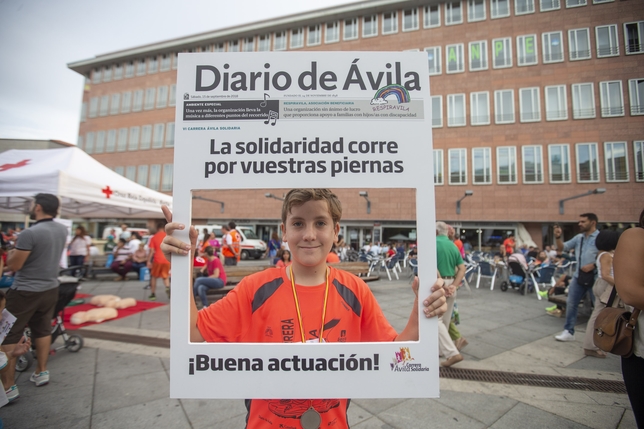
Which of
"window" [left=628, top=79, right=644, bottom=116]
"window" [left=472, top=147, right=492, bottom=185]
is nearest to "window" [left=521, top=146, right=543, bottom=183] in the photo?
"window" [left=472, top=147, right=492, bottom=185]

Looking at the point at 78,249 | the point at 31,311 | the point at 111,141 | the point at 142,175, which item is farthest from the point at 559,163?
the point at 111,141

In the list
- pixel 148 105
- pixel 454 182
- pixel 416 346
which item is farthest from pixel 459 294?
pixel 148 105

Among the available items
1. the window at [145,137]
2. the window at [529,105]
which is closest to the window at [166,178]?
the window at [145,137]

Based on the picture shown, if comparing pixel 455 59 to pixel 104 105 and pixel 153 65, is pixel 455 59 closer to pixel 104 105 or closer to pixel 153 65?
pixel 153 65

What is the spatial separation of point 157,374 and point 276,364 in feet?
10.9

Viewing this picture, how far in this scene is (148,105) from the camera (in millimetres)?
31281

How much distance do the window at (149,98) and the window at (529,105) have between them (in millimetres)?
31215

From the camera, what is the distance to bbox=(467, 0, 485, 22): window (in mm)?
22594

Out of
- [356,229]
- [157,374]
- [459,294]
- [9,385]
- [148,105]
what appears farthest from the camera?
[148,105]

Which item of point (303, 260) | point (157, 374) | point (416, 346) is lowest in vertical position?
point (157, 374)

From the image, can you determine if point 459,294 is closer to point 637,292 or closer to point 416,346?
point 637,292

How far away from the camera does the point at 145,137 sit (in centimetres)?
3067

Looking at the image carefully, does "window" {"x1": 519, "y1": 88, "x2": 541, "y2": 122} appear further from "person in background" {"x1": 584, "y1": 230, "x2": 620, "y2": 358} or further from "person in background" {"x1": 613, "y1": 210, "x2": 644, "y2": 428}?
"person in background" {"x1": 613, "y1": 210, "x2": 644, "y2": 428}

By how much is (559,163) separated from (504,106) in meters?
5.16
